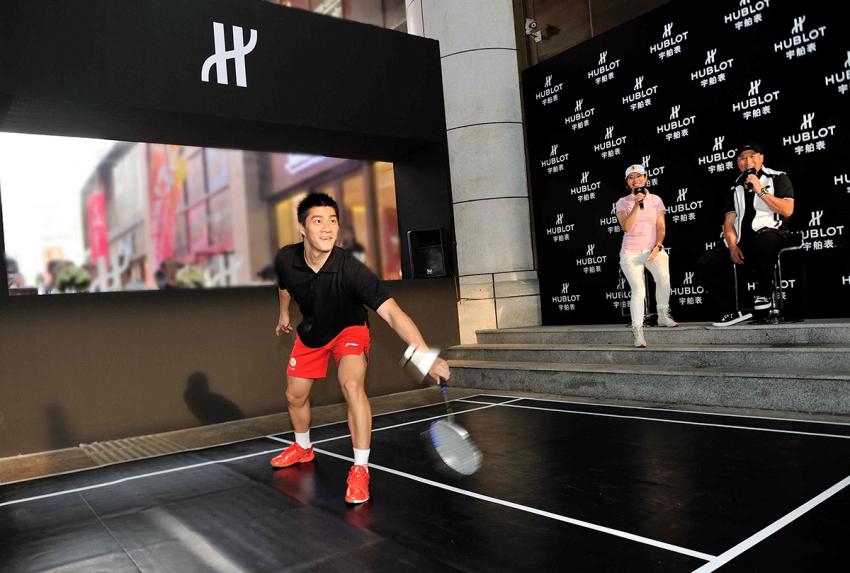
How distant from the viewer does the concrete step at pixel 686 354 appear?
15.7ft

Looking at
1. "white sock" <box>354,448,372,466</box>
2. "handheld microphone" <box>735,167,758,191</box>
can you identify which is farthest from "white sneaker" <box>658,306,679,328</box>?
"white sock" <box>354,448,372,466</box>

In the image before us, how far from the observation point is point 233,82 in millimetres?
6555

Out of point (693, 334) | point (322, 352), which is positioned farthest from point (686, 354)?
point (322, 352)

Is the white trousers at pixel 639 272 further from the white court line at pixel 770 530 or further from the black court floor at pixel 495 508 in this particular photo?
the white court line at pixel 770 530

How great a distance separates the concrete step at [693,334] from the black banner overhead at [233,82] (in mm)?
1645

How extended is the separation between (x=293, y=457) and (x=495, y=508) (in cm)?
165

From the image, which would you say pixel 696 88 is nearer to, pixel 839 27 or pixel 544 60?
pixel 839 27

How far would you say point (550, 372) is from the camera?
249 inches

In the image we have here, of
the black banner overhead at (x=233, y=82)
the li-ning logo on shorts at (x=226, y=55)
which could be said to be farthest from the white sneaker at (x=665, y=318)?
the li-ning logo on shorts at (x=226, y=55)

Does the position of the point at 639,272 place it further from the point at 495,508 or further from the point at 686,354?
the point at 495,508

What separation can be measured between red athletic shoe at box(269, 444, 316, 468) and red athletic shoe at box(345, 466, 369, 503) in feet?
2.89

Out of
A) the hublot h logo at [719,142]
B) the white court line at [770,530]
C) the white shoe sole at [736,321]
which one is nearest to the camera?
the white court line at [770,530]

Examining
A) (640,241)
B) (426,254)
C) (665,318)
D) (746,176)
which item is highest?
(746,176)

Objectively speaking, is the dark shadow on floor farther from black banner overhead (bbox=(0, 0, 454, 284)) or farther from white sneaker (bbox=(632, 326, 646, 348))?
white sneaker (bbox=(632, 326, 646, 348))
